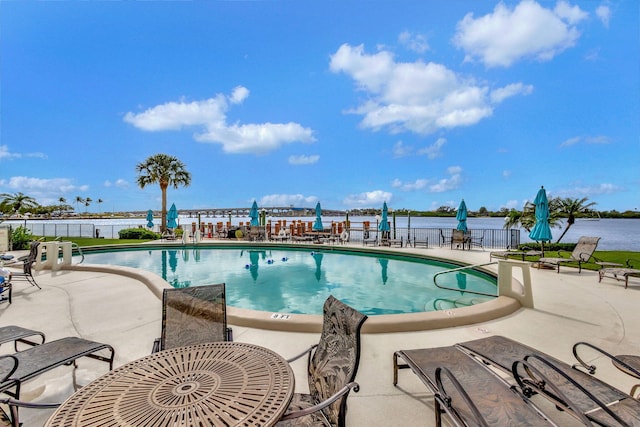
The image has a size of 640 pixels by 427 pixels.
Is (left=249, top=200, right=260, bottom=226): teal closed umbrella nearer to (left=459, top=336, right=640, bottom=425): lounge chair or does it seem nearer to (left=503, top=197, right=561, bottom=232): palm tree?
(left=503, top=197, right=561, bottom=232): palm tree

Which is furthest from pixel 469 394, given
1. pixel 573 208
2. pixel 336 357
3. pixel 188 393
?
pixel 573 208

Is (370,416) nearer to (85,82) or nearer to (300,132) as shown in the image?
(85,82)

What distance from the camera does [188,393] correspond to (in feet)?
4.89

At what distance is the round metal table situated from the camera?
129 cm

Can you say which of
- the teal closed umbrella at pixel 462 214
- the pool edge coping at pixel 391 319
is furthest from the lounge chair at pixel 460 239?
the pool edge coping at pixel 391 319

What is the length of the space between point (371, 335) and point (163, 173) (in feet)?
79.0

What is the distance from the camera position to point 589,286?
19.2 ft

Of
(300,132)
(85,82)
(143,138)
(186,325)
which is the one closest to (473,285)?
→ (186,325)

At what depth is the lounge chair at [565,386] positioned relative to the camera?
153 cm

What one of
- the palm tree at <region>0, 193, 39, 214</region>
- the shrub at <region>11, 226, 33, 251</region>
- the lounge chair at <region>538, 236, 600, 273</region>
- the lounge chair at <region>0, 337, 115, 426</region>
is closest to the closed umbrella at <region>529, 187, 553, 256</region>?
the lounge chair at <region>538, 236, 600, 273</region>

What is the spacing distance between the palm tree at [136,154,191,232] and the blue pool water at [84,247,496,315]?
11.6 metres

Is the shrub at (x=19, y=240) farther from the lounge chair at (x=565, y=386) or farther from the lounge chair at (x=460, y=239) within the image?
the lounge chair at (x=460, y=239)

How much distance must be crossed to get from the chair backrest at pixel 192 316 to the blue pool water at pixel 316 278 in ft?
9.70

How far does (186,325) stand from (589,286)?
294 inches
